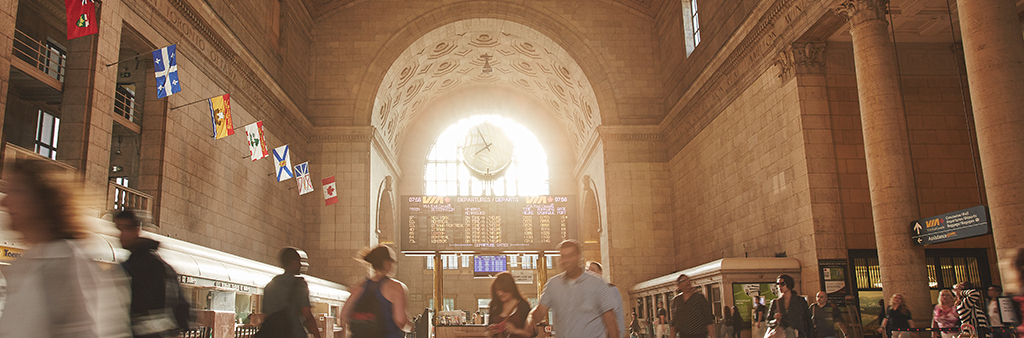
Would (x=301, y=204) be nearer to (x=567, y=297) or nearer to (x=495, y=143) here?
(x=495, y=143)

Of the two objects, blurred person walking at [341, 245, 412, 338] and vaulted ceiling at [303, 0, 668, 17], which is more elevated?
vaulted ceiling at [303, 0, 668, 17]

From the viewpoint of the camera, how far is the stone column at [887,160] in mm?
11531

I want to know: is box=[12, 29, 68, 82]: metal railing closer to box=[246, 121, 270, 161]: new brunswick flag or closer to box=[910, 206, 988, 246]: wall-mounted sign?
box=[246, 121, 270, 161]: new brunswick flag

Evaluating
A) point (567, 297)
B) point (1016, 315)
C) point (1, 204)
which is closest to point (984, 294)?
point (1016, 315)

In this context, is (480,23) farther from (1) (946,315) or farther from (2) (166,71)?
(1) (946,315)

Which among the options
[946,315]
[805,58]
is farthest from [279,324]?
[805,58]

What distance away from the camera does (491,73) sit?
31547 mm

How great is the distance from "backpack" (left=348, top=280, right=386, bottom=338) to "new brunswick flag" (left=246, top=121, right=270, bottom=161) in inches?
466

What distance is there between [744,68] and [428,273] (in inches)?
917

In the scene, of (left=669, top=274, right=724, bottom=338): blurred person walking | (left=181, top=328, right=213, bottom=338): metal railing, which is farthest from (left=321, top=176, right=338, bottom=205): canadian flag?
(left=669, top=274, right=724, bottom=338): blurred person walking

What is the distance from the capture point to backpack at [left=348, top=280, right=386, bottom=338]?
5.02 m

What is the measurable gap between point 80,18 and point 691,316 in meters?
9.24

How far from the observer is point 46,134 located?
15219 millimetres

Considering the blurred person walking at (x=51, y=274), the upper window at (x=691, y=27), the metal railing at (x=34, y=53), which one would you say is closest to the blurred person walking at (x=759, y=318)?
the upper window at (x=691, y=27)
